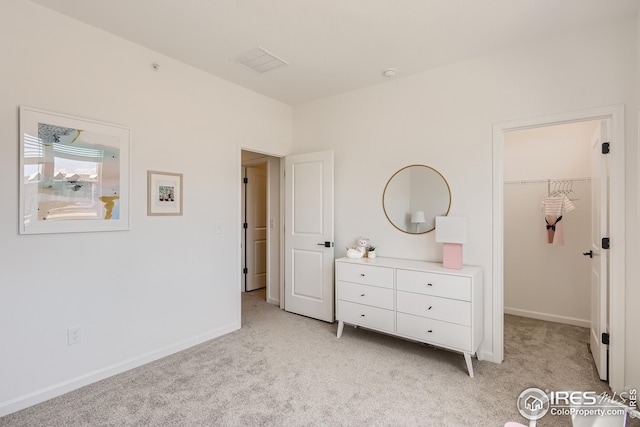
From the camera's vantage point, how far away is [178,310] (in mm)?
3039

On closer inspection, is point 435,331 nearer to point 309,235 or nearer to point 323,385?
point 323,385

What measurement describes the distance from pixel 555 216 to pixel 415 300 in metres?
2.23

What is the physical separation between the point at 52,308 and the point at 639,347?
4067mm

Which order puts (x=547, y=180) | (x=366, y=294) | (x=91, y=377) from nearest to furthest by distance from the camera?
(x=91, y=377) → (x=366, y=294) → (x=547, y=180)

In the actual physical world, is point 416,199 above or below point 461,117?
below

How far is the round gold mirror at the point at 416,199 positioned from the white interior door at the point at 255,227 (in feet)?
8.82

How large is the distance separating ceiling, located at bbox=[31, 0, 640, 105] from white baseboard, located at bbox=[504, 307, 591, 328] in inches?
122

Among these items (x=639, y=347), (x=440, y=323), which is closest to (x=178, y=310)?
(x=440, y=323)

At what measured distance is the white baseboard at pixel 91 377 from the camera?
6.93ft

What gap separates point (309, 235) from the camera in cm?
396

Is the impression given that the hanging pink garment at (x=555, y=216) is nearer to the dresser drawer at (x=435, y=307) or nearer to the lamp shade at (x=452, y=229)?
the lamp shade at (x=452, y=229)

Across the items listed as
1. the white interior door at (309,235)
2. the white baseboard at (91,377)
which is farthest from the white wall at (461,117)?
the white baseboard at (91,377)

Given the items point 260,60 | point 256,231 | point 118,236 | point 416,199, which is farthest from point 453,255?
point 256,231

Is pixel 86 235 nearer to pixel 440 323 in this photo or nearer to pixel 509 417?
pixel 440 323
